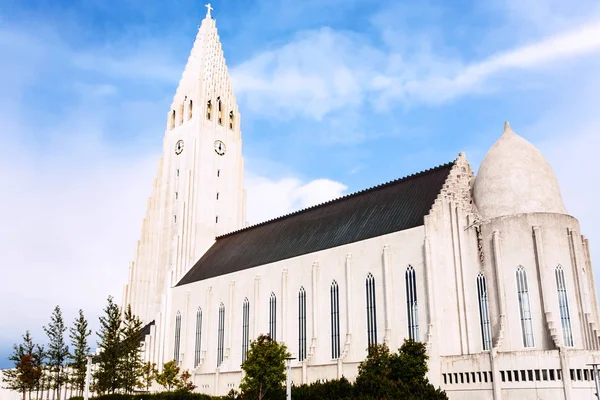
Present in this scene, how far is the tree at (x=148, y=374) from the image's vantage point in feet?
196

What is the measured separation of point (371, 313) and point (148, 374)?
89.5ft

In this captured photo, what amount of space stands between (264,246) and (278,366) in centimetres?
1879

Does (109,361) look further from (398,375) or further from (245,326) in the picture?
(398,375)

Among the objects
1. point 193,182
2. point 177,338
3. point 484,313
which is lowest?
point 484,313

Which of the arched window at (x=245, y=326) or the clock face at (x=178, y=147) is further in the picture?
the clock face at (x=178, y=147)

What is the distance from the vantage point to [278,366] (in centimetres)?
4478

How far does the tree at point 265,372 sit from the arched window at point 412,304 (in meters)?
9.07

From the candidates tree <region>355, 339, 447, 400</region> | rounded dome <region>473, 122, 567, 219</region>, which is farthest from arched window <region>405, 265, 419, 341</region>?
rounded dome <region>473, 122, 567, 219</region>

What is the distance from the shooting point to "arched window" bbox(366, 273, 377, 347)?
46531 mm

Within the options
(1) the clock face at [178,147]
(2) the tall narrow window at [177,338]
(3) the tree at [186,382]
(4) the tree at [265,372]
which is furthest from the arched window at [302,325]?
(1) the clock face at [178,147]

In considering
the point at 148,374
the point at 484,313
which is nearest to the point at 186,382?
the point at 148,374

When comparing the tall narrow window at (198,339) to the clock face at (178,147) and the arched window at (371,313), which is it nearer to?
the clock face at (178,147)

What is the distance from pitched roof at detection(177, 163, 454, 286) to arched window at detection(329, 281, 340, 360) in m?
3.75

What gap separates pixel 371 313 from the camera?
4722 cm
